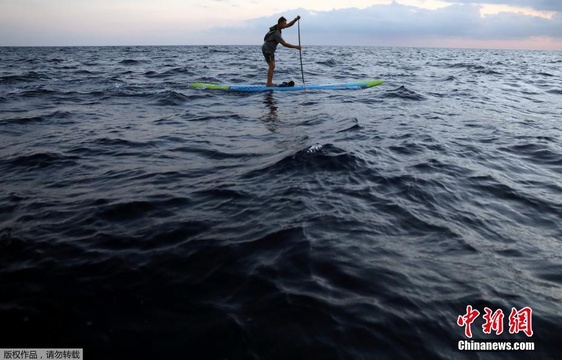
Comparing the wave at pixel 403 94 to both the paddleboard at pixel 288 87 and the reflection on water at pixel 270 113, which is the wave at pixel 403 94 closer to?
the paddleboard at pixel 288 87

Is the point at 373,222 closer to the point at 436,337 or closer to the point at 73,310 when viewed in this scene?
the point at 436,337

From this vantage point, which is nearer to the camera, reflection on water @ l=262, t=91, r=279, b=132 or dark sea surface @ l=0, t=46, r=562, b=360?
dark sea surface @ l=0, t=46, r=562, b=360

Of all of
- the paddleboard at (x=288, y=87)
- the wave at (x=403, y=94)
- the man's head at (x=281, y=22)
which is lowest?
the wave at (x=403, y=94)

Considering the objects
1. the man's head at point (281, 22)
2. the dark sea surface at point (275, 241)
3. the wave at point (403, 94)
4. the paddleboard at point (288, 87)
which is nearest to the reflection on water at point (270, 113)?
the paddleboard at point (288, 87)

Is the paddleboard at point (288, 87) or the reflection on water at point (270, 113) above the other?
the paddleboard at point (288, 87)

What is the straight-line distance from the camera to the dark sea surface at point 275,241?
2.64 meters

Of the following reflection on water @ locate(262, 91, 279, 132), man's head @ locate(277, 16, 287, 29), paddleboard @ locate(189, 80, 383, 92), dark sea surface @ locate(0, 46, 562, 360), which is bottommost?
dark sea surface @ locate(0, 46, 562, 360)

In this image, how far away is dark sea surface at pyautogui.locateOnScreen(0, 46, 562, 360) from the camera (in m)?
2.64

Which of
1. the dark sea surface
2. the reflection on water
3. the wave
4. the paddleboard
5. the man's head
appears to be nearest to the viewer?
the dark sea surface

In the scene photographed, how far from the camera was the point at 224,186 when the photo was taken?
17.0 feet

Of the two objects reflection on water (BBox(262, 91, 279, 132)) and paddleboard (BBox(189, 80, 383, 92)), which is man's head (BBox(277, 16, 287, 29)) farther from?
reflection on water (BBox(262, 91, 279, 132))

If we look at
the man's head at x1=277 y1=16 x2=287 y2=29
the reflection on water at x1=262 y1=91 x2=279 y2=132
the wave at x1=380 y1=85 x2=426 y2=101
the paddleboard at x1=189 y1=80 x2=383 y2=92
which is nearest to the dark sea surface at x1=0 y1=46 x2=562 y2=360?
the reflection on water at x1=262 y1=91 x2=279 y2=132

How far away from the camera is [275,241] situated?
12.3ft

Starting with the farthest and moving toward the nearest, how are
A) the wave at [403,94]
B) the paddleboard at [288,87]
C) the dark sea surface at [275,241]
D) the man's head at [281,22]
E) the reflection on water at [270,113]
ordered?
the paddleboard at [288,87] < the wave at [403,94] < the man's head at [281,22] < the reflection on water at [270,113] < the dark sea surface at [275,241]
